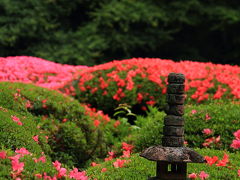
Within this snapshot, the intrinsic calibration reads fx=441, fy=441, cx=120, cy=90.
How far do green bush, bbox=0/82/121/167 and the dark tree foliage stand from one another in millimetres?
10112

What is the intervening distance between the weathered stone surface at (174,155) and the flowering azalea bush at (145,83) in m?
4.51

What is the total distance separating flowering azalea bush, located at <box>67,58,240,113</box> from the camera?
7816mm

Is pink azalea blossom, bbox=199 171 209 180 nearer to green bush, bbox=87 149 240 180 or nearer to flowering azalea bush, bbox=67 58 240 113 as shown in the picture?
green bush, bbox=87 149 240 180

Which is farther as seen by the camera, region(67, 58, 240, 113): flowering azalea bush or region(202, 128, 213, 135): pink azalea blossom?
region(67, 58, 240, 113): flowering azalea bush

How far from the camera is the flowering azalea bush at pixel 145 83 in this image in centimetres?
782

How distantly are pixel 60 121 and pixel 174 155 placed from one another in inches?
121

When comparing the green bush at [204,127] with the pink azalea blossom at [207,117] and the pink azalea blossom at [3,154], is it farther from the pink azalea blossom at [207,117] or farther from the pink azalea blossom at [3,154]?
the pink azalea blossom at [3,154]

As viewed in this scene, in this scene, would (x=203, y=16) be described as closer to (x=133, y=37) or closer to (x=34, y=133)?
(x=133, y=37)

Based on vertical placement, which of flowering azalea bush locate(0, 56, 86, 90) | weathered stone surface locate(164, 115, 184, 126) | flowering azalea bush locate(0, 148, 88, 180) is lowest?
flowering azalea bush locate(0, 148, 88, 180)

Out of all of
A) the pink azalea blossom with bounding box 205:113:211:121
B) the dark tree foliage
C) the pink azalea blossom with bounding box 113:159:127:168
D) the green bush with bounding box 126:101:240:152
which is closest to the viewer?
the pink azalea blossom with bounding box 113:159:127:168

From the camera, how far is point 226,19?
1741 centimetres

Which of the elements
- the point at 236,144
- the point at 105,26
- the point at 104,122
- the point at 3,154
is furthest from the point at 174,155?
the point at 105,26

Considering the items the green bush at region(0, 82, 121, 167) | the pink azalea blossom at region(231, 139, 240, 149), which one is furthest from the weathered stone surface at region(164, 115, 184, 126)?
the green bush at region(0, 82, 121, 167)

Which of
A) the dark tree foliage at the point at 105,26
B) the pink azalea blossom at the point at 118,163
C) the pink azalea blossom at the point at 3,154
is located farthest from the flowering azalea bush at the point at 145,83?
the dark tree foliage at the point at 105,26
